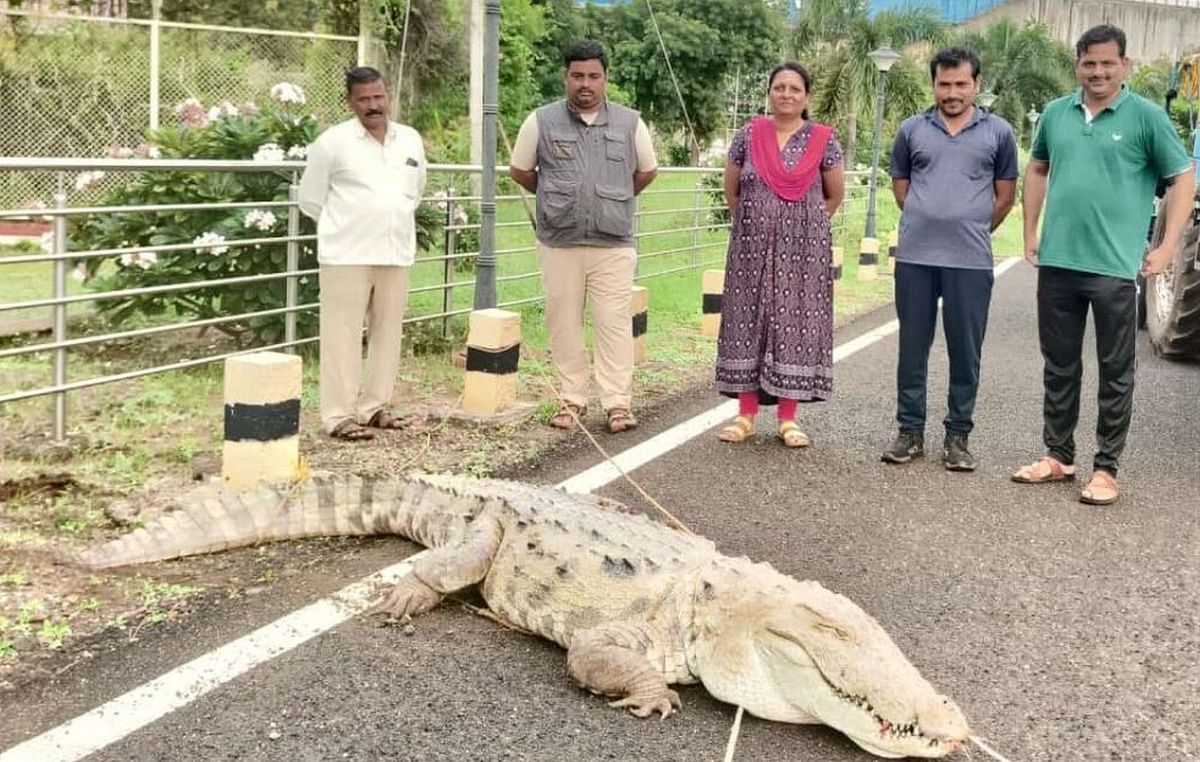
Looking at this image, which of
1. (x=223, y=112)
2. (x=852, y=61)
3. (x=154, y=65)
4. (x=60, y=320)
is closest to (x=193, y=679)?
(x=60, y=320)

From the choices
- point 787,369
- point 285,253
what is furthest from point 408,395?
point 787,369

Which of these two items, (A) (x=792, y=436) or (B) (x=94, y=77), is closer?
(A) (x=792, y=436)

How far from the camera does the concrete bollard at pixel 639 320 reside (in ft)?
26.9

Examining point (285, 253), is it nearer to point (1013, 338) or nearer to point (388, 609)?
point (388, 609)

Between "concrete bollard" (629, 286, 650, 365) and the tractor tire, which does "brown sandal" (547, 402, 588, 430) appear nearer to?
"concrete bollard" (629, 286, 650, 365)

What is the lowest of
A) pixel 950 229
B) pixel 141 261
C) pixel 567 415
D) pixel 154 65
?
pixel 567 415

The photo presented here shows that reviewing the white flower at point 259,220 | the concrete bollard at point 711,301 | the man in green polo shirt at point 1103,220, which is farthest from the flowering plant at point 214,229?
the man in green polo shirt at point 1103,220

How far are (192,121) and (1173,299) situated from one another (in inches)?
307

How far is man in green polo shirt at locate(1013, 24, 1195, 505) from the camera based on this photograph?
5.16m

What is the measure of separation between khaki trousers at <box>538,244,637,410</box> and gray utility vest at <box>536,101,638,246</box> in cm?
12

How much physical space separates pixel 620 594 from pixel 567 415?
314cm

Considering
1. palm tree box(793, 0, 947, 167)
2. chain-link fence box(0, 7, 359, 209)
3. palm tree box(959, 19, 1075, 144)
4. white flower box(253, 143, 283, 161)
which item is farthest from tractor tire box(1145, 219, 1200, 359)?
palm tree box(959, 19, 1075, 144)

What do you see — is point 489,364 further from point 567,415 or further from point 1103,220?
point 1103,220

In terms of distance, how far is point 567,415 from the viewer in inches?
256
